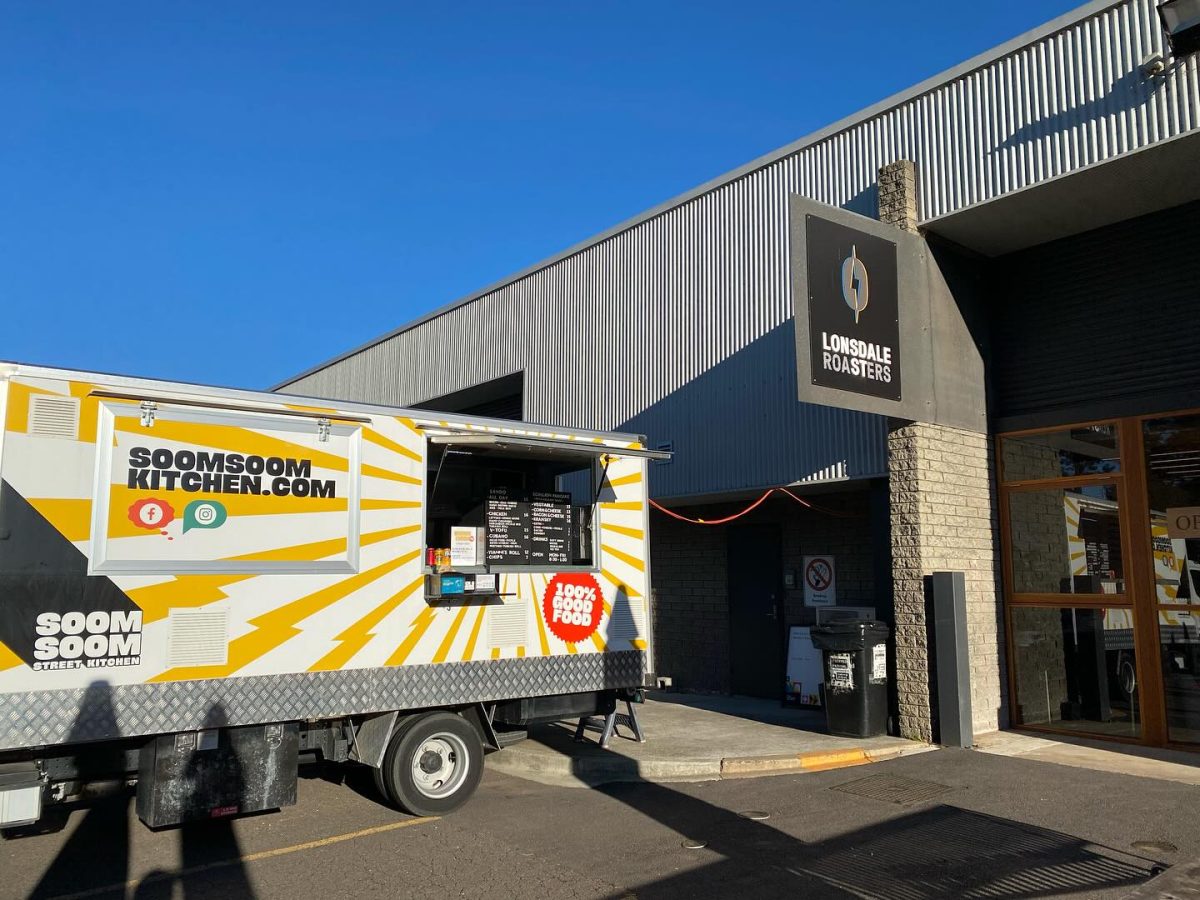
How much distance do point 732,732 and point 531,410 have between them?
306 inches

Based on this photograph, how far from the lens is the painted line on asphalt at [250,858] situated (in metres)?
5.64

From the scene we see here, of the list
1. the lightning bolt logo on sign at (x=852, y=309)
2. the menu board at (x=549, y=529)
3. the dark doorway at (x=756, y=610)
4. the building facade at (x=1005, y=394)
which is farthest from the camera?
the dark doorway at (x=756, y=610)

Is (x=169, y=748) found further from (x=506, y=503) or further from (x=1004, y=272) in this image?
(x=1004, y=272)

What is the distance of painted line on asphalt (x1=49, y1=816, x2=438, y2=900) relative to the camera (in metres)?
5.64

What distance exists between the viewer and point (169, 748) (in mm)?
6277

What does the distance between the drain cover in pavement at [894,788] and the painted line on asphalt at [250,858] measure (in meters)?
3.59

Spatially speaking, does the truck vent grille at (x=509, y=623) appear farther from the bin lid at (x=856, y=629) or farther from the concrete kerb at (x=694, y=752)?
the bin lid at (x=856, y=629)

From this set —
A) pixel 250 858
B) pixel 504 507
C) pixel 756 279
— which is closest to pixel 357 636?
pixel 250 858

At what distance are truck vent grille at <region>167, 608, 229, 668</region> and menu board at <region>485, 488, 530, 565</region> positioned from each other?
226 centimetres

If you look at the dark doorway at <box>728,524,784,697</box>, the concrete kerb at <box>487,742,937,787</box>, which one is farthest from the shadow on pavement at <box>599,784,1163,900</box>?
the dark doorway at <box>728,524,784,697</box>

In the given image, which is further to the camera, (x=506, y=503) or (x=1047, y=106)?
(x=1047, y=106)

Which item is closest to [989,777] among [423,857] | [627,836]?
[627,836]

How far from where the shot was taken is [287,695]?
6.75 meters

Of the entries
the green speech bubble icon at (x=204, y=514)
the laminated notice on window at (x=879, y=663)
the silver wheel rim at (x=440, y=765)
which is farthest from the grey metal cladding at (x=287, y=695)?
the laminated notice on window at (x=879, y=663)
